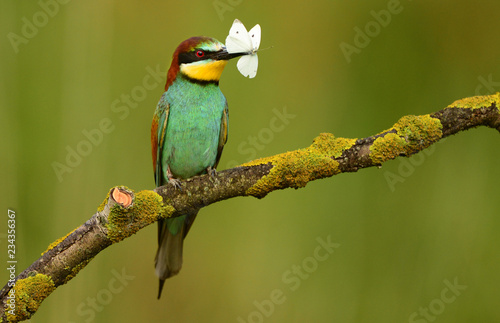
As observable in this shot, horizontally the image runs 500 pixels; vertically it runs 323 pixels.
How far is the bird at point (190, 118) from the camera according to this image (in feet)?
8.86

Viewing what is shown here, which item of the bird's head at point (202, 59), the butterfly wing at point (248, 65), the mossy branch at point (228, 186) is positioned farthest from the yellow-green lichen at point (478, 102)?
the bird's head at point (202, 59)

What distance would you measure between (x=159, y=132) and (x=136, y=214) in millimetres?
999

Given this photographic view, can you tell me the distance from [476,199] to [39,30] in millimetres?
2635

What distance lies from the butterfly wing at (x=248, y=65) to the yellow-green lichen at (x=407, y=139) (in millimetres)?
531

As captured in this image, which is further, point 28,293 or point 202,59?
point 202,59

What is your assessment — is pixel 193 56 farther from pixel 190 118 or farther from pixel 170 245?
pixel 170 245

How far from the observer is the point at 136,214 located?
1.83 metres

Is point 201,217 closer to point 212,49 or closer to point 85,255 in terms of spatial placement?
point 212,49

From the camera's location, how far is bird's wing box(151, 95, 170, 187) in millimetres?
2773

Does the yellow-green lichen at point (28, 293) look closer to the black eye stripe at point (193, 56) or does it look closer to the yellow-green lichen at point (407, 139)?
the yellow-green lichen at point (407, 139)

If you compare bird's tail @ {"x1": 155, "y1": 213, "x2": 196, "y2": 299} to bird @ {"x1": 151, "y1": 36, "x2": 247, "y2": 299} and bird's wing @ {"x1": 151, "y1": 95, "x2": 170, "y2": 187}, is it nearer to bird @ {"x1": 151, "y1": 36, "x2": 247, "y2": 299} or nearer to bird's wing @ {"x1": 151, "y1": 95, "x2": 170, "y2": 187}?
bird @ {"x1": 151, "y1": 36, "x2": 247, "y2": 299}

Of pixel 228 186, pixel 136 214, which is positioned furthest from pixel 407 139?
pixel 136 214

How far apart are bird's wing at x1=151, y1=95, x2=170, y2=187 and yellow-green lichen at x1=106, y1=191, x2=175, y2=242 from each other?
2.92 feet

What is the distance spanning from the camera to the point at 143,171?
3.41 metres
